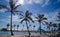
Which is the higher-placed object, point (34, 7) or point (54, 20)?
point (34, 7)

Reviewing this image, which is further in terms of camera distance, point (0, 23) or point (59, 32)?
point (59, 32)

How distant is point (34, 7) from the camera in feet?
10.5

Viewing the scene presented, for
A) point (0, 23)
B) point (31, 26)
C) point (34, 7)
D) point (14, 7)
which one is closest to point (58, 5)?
point (34, 7)

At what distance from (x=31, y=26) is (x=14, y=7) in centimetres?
55

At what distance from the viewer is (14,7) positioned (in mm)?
3111

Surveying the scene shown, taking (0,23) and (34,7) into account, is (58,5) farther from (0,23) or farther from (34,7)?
(0,23)

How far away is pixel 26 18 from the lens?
3.13 m

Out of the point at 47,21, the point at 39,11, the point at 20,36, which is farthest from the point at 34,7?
the point at 20,36

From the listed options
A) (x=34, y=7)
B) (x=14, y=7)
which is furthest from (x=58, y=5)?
(x=14, y=7)

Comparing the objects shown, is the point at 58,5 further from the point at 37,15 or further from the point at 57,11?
the point at 37,15

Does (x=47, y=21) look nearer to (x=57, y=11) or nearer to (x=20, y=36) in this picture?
(x=57, y=11)

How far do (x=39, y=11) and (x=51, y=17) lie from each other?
0.31 m

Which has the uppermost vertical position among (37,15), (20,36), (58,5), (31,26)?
(58,5)

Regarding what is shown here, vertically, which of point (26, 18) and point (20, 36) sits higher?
point (26, 18)
